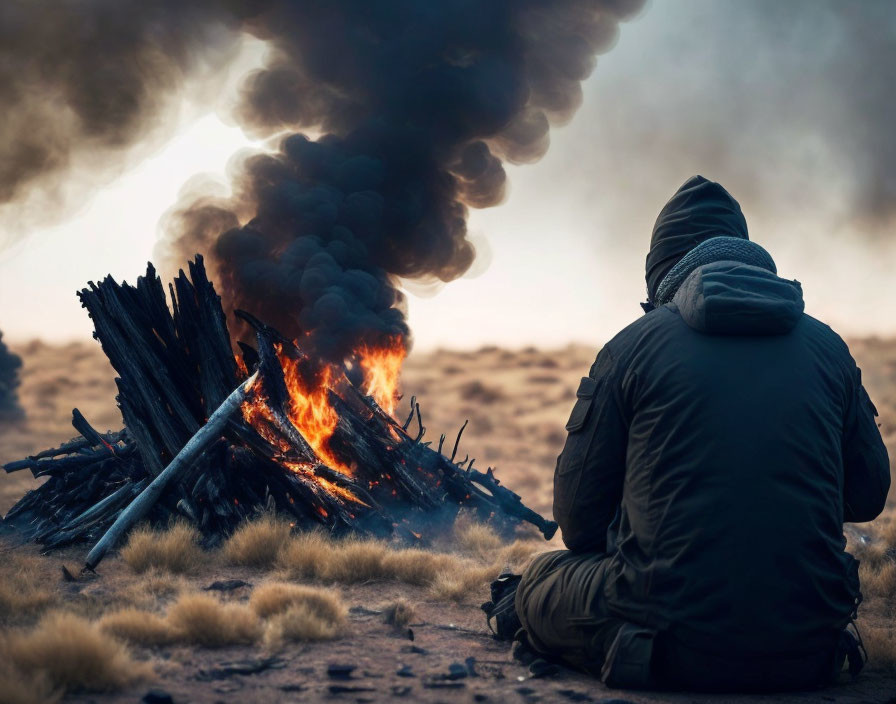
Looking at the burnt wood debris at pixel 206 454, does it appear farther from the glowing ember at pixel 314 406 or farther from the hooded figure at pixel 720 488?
the hooded figure at pixel 720 488

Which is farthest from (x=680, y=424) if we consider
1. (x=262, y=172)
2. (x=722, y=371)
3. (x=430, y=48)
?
(x=430, y=48)

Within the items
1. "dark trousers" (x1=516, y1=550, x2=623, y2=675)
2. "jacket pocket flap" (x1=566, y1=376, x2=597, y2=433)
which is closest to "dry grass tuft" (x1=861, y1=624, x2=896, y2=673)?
"dark trousers" (x1=516, y1=550, x2=623, y2=675)

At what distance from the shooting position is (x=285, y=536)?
21.4 feet

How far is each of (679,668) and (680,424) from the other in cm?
99

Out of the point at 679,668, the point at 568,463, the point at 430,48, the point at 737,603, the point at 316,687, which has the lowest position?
the point at 316,687

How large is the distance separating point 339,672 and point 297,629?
645 mm

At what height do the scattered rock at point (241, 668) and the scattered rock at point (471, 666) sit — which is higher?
the scattered rock at point (471, 666)

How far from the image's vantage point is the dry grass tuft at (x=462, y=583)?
17.5 feet

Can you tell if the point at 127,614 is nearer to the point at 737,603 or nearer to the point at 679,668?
the point at 679,668

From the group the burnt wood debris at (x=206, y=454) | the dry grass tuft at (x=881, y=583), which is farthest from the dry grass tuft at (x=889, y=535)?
the burnt wood debris at (x=206, y=454)

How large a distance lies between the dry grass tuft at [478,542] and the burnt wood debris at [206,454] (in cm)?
41

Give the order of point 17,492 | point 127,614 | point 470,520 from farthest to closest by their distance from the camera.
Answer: point 17,492 → point 470,520 → point 127,614

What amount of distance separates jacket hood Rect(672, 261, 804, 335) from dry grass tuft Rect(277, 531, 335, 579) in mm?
3960

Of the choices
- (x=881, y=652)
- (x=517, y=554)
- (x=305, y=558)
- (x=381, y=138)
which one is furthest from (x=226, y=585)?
(x=381, y=138)
